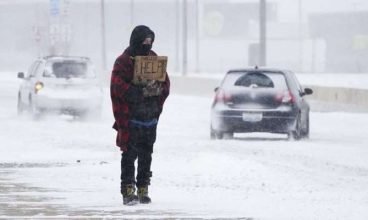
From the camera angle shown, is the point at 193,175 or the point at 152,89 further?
the point at 193,175

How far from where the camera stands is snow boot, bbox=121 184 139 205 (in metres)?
12.4

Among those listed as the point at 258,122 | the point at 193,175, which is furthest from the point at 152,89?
the point at 258,122

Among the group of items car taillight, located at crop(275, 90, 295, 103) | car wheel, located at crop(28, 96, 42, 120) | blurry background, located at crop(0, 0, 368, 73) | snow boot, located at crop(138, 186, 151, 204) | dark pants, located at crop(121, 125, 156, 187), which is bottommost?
blurry background, located at crop(0, 0, 368, 73)

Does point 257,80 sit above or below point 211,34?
above

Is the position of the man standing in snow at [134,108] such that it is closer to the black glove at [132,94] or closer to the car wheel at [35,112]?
the black glove at [132,94]

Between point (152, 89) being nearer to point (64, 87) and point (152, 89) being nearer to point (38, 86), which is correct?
point (38, 86)

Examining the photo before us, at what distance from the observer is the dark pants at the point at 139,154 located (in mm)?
12359

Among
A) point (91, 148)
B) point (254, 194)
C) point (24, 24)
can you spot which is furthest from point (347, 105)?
point (24, 24)

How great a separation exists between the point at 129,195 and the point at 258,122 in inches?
447

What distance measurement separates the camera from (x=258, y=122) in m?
23.5

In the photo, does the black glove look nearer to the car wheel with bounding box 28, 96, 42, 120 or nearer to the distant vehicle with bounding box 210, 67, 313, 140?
the distant vehicle with bounding box 210, 67, 313, 140

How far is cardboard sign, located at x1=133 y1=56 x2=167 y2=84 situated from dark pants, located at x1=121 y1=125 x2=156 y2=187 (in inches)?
19.6

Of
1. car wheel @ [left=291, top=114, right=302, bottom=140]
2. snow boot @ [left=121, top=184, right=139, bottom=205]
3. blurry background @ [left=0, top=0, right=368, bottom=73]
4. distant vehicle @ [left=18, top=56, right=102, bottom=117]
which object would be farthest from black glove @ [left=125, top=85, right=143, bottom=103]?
blurry background @ [left=0, top=0, right=368, bottom=73]

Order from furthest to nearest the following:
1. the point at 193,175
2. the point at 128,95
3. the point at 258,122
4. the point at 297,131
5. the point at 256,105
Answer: the point at 297,131, the point at 256,105, the point at 258,122, the point at 193,175, the point at 128,95
